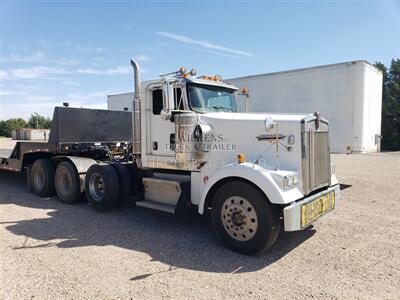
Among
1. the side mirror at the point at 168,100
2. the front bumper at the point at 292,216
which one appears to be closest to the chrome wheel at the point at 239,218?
the front bumper at the point at 292,216

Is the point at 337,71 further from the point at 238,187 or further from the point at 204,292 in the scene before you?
the point at 204,292

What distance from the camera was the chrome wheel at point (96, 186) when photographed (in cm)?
705

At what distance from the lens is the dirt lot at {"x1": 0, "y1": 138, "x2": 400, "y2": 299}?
3572mm

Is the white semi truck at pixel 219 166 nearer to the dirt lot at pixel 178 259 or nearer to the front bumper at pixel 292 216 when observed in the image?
the front bumper at pixel 292 216

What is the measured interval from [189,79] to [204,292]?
3500 millimetres

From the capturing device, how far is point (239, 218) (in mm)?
4637

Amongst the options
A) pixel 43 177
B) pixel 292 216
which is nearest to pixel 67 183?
pixel 43 177

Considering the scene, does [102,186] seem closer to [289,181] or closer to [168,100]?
[168,100]

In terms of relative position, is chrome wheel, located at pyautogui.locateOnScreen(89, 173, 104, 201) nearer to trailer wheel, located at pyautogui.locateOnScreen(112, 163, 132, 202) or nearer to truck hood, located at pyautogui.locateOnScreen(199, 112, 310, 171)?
trailer wheel, located at pyautogui.locateOnScreen(112, 163, 132, 202)

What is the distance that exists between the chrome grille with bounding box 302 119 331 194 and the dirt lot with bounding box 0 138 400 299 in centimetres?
92

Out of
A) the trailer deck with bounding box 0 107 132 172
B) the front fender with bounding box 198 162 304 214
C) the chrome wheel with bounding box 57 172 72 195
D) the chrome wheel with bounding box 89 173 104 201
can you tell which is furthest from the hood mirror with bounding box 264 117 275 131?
the trailer deck with bounding box 0 107 132 172

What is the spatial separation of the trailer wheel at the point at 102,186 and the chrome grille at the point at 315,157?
378 centimetres

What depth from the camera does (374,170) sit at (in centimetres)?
1311

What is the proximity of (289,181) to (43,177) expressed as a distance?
665 centimetres
